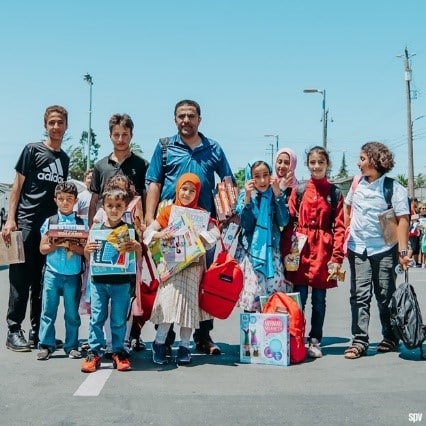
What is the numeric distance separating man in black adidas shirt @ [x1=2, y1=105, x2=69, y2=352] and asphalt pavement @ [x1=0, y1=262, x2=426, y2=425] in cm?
43

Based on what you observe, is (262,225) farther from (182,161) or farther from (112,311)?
(112,311)

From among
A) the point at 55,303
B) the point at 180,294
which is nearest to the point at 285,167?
the point at 180,294

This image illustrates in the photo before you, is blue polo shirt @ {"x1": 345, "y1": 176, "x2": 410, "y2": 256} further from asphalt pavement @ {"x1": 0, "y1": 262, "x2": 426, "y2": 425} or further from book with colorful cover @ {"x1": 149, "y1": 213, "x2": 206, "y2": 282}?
book with colorful cover @ {"x1": 149, "y1": 213, "x2": 206, "y2": 282}

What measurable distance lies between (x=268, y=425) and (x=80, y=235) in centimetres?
253

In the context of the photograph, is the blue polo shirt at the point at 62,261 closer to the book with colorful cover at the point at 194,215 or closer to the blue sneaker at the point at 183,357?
the book with colorful cover at the point at 194,215

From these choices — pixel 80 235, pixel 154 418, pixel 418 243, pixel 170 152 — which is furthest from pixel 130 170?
pixel 418 243

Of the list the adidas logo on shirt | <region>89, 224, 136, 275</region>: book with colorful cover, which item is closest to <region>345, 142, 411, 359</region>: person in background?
<region>89, 224, 136, 275</region>: book with colorful cover

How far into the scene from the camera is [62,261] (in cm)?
557

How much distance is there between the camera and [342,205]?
233 inches

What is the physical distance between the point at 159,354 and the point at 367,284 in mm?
1988

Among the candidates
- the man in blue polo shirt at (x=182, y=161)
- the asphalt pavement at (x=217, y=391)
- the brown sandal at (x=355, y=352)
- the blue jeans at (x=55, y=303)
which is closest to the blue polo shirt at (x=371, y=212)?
the brown sandal at (x=355, y=352)

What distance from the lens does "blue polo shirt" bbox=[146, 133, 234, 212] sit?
18.7ft

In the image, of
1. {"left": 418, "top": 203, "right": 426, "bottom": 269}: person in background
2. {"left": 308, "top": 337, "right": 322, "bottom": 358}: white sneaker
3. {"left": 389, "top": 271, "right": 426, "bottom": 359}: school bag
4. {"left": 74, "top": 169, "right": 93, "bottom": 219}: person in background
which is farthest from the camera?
{"left": 418, "top": 203, "right": 426, "bottom": 269}: person in background

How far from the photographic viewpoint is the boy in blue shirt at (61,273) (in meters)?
5.55
